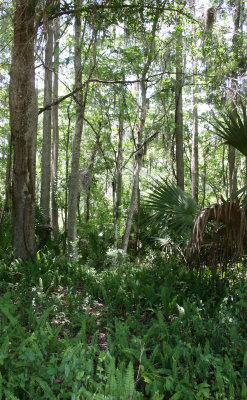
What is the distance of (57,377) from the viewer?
2521 millimetres

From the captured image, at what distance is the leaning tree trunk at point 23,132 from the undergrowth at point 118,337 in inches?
26.7

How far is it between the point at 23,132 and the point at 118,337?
4253 millimetres

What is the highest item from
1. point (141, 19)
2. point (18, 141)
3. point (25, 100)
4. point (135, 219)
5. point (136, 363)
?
point (141, 19)

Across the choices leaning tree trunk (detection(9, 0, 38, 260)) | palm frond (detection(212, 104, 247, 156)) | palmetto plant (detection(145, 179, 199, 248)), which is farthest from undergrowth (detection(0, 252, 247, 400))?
palm frond (detection(212, 104, 247, 156))

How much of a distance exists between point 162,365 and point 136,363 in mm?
238

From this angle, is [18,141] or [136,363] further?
[18,141]

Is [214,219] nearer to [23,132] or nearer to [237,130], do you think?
[237,130]

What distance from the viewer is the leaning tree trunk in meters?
6.02

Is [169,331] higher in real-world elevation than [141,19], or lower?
lower

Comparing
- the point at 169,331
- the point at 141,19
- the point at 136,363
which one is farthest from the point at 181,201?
the point at 141,19

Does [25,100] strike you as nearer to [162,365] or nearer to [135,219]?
[162,365]

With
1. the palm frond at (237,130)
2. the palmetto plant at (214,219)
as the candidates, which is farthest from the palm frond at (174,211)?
the palm frond at (237,130)

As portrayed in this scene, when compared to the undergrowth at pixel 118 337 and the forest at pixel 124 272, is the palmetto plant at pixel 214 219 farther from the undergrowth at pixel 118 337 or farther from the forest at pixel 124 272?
the undergrowth at pixel 118 337

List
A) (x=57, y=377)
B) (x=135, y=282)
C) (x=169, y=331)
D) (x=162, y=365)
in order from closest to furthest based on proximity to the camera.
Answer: (x=57, y=377), (x=162, y=365), (x=169, y=331), (x=135, y=282)
